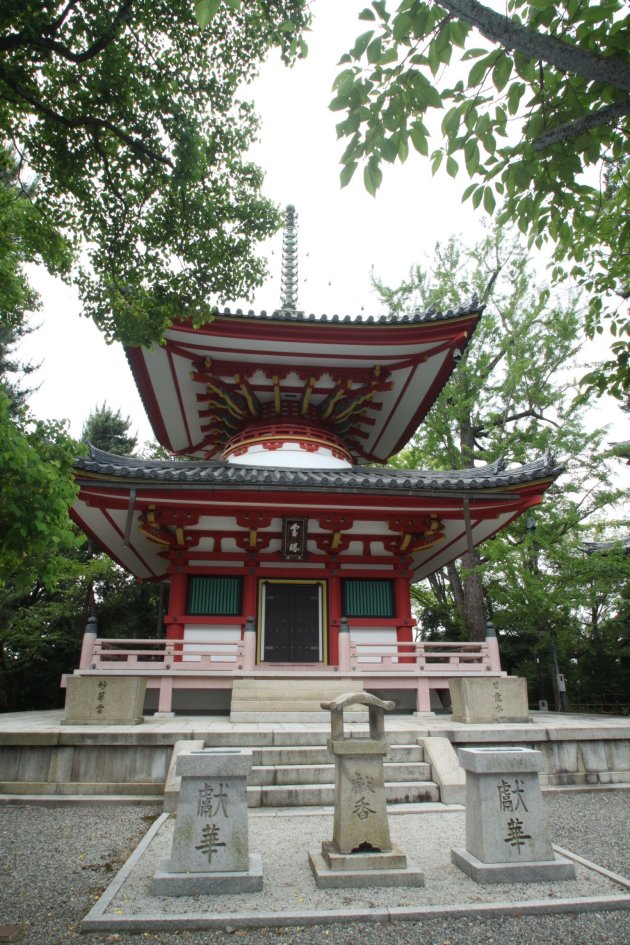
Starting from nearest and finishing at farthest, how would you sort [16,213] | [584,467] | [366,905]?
1. [366,905]
2. [16,213]
3. [584,467]

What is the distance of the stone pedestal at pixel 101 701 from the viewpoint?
26.8ft

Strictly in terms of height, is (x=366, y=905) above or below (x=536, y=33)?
below

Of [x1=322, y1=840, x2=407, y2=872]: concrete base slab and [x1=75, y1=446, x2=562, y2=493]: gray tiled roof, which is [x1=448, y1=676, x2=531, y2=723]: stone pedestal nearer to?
[x1=75, y1=446, x2=562, y2=493]: gray tiled roof

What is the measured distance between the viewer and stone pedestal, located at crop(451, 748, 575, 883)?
13.9 ft

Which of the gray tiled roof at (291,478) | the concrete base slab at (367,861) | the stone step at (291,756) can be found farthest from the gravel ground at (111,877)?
the gray tiled roof at (291,478)

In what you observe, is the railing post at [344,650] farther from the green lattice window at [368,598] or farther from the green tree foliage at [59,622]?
the green tree foliage at [59,622]

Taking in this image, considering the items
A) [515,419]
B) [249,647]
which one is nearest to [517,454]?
[515,419]

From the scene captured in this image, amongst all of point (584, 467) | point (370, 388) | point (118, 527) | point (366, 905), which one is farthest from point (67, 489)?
point (584, 467)

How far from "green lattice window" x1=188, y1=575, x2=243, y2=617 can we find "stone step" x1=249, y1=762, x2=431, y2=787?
4839 millimetres

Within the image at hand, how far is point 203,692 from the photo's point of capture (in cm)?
1065

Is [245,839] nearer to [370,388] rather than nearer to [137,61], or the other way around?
[137,61]

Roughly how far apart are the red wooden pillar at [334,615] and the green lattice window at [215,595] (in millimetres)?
1896

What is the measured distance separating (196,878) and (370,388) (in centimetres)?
1050

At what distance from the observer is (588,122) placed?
3207mm
